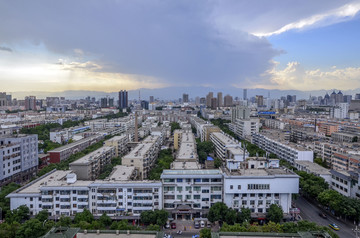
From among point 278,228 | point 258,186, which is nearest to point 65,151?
point 258,186

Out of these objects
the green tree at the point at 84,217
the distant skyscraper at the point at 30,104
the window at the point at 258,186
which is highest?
the distant skyscraper at the point at 30,104

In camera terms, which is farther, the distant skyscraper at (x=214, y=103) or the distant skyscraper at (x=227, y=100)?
the distant skyscraper at (x=227, y=100)

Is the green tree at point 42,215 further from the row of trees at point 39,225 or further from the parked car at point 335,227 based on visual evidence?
the parked car at point 335,227

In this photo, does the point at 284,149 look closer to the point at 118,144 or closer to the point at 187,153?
the point at 187,153

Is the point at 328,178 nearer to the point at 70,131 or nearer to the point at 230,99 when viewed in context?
the point at 70,131

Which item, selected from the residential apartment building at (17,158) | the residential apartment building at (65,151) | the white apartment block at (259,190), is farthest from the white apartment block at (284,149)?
the residential apartment building at (17,158)

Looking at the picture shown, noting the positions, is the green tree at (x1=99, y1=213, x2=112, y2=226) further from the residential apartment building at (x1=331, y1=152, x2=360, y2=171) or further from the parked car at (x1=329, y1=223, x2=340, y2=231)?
the residential apartment building at (x1=331, y1=152, x2=360, y2=171)

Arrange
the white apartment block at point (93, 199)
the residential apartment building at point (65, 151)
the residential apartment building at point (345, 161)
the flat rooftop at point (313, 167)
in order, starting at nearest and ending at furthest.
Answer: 1. the white apartment block at point (93, 199)
2. the flat rooftop at point (313, 167)
3. the residential apartment building at point (345, 161)
4. the residential apartment building at point (65, 151)
